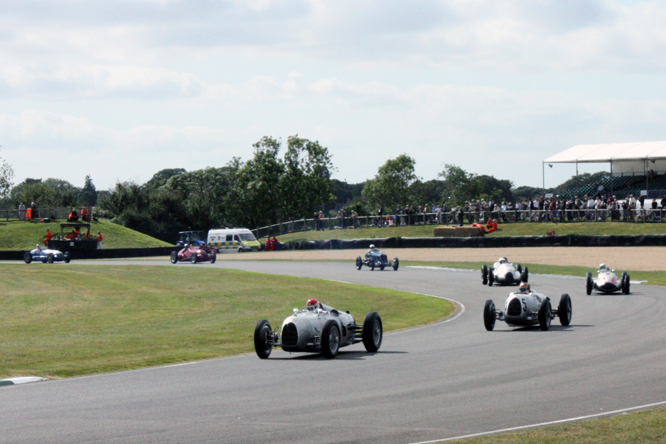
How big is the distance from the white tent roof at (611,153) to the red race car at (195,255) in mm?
29922

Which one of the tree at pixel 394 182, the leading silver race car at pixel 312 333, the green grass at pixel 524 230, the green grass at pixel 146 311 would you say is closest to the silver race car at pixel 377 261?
the green grass at pixel 146 311

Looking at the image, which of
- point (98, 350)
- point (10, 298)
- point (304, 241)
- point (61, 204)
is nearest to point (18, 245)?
point (304, 241)

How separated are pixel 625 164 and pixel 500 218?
1569 cm

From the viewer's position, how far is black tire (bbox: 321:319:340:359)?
15.2 meters

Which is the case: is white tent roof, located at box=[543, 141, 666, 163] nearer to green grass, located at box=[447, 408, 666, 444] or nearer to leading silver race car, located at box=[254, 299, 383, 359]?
leading silver race car, located at box=[254, 299, 383, 359]

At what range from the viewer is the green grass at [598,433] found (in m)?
8.45

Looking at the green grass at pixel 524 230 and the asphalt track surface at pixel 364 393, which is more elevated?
the green grass at pixel 524 230

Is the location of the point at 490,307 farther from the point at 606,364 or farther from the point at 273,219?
the point at 273,219

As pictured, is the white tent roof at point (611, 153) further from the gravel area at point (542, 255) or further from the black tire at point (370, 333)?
the black tire at point (370, 333)

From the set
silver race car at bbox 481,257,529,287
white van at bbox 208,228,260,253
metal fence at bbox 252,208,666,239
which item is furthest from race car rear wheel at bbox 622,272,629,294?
white van at bbox 208,228,260,253

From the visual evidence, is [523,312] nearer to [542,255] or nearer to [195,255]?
[542,255]

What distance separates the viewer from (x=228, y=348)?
18016 millimetres

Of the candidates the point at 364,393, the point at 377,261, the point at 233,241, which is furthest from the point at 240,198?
the point at 364,393

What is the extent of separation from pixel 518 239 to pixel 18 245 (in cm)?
4226
